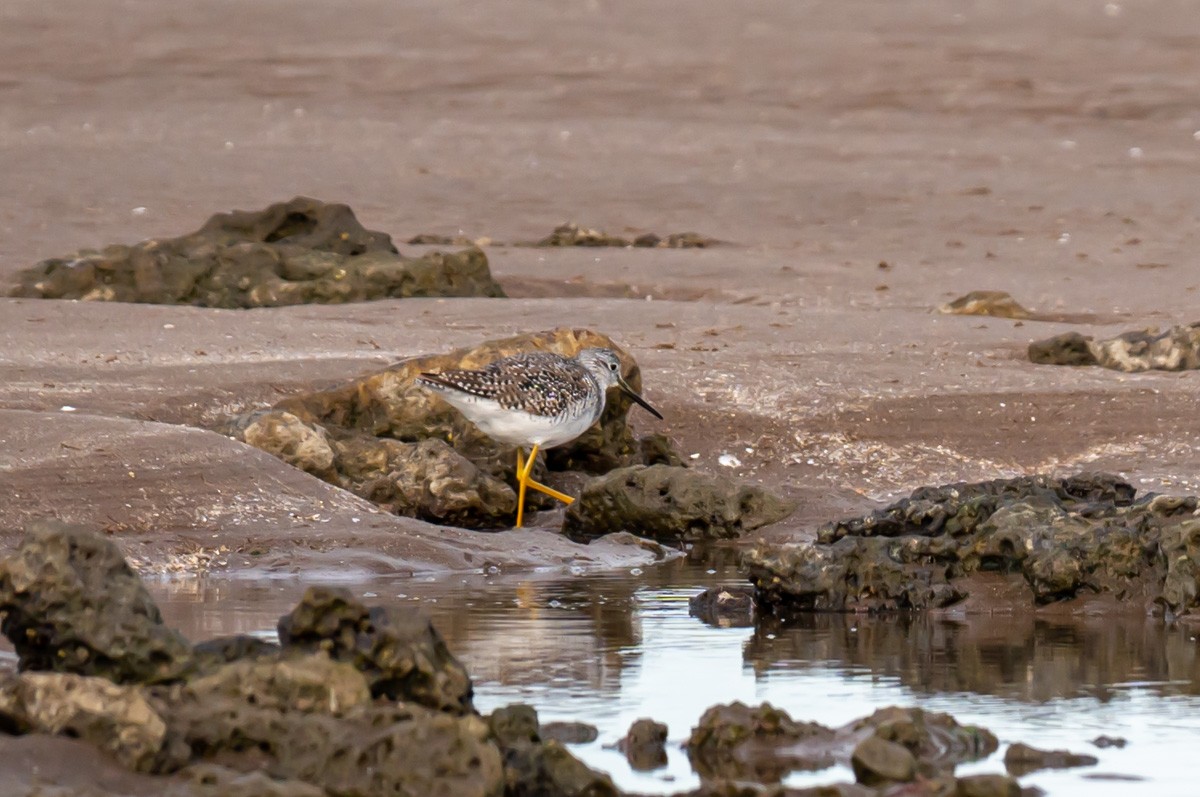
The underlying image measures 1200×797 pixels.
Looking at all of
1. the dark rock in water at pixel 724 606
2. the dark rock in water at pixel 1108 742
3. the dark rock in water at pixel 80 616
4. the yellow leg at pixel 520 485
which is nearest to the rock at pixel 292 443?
the yellow leg at pixel 520 485

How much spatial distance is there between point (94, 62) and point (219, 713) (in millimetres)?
21910

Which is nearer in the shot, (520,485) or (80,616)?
(80,616)

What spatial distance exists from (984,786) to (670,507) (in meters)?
4.73

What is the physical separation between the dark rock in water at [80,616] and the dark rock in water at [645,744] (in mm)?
1005

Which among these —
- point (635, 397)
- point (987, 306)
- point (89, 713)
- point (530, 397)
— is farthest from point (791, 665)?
point (987, 306)

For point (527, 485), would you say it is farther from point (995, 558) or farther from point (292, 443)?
point (995, 558)

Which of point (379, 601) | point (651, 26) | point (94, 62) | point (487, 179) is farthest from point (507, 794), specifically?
point (651, 26)

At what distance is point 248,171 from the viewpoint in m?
20.0

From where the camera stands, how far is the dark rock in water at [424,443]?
8680mm

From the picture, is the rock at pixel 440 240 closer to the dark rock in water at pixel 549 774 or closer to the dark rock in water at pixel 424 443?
the dark rock in water at pixel 424 443

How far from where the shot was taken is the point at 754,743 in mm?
4688

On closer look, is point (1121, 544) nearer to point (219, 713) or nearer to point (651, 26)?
point (219, 713)

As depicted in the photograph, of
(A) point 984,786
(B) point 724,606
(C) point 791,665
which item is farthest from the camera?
(B) point 724,606

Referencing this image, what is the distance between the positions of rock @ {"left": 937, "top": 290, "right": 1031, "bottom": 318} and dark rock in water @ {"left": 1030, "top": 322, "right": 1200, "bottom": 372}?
185 centimetres
